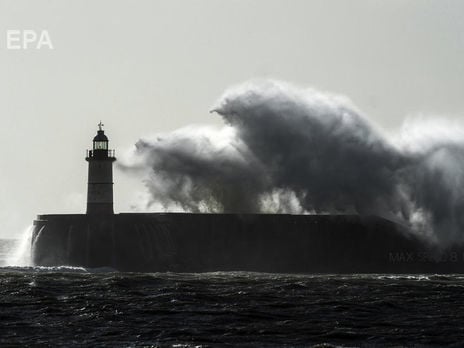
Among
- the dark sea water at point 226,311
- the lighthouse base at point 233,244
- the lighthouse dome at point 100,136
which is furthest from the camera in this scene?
the lighthouse dome at point 100,136

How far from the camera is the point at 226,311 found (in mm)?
28609

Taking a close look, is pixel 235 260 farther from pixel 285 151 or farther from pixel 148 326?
pixel 148 326

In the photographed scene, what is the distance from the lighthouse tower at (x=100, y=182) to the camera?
47.9m

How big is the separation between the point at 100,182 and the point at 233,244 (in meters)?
6.66

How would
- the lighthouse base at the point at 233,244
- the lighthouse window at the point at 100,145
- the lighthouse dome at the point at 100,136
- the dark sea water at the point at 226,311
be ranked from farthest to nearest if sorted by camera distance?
the lighthouse dome at the point at 100,136 < the lighthouse window at the point at 100,145 < the lighthouse base at the point at 233,244 < the dark sea water at the point at 226,311

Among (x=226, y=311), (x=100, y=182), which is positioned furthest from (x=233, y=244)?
(x=226, y=311)

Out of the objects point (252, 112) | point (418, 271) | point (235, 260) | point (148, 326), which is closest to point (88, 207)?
point (235, 260)

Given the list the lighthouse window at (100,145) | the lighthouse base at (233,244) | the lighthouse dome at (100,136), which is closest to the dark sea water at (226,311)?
the lighthouse base at (233,244)

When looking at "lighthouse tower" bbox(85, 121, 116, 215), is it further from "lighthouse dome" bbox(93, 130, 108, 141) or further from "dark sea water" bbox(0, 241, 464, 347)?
"dark sea water" bbox(0, 241, 464, 347)

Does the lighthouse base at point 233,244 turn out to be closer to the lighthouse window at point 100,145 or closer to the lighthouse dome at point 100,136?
the lighthouse window at point 100,145

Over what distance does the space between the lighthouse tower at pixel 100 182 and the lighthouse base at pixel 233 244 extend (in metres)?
0.59

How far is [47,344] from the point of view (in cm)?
2323

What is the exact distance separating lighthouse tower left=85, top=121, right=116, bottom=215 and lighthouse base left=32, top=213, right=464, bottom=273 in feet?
1.92

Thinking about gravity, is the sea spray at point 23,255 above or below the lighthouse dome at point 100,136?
below
